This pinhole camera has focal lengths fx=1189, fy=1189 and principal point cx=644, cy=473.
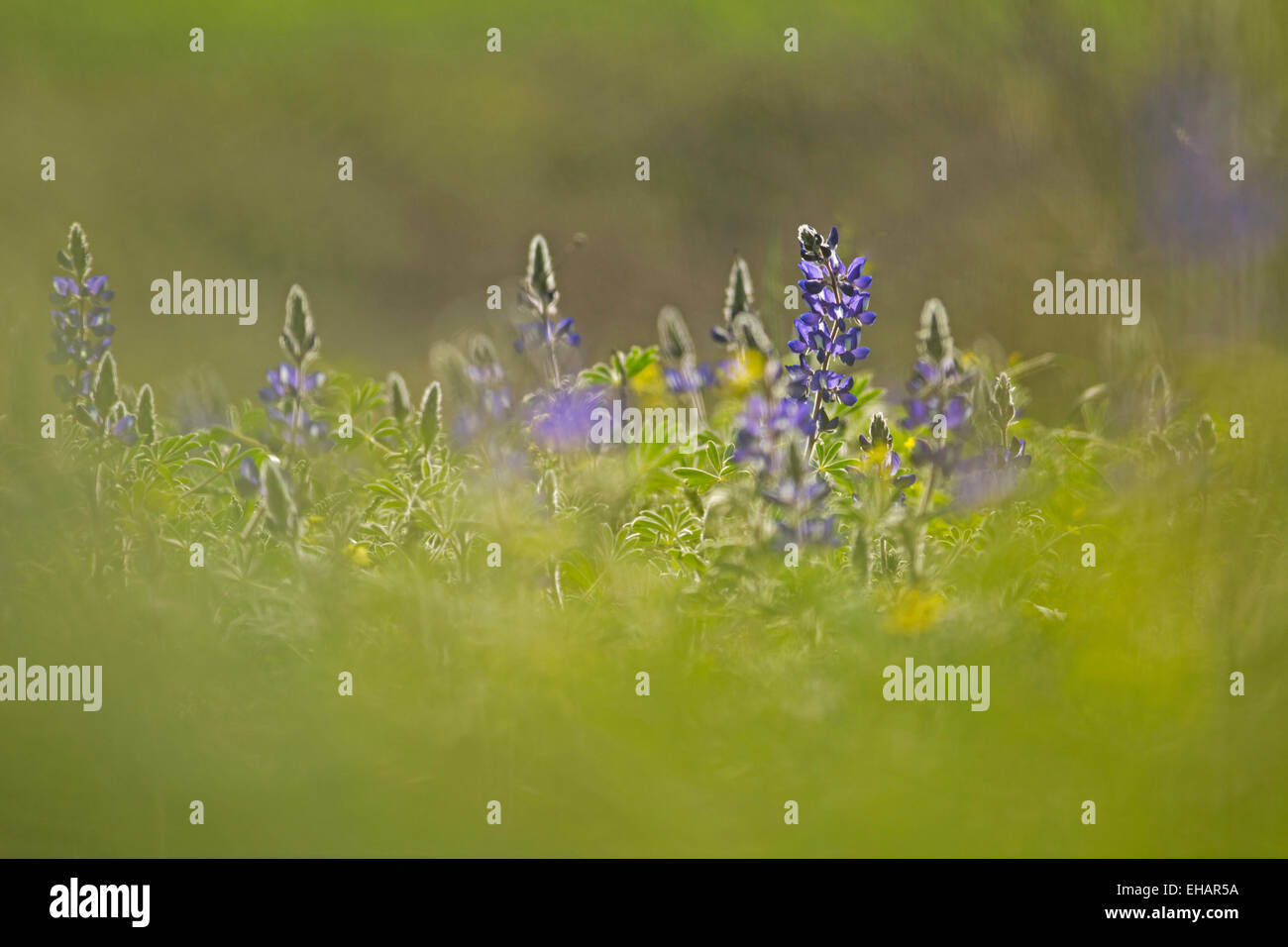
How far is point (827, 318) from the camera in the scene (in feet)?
8.27

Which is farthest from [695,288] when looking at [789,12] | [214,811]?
[214,811]

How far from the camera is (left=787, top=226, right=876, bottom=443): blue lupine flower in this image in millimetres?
2500

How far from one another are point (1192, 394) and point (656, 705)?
120 cm

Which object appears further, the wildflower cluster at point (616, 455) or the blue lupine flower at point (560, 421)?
the blue lupine flower at point (560, 421)

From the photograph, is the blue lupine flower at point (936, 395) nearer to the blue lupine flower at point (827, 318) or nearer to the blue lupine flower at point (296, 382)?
the blue lupine flower at point (827, 318)

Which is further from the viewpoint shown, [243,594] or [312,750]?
[243,594]

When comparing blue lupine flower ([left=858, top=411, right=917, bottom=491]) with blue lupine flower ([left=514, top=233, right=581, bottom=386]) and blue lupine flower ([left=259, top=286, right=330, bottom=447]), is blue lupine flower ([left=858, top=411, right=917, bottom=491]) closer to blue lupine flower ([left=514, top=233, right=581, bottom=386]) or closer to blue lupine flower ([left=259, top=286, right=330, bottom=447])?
blue lupine flower ([left=514, top=233, right=581, bottom=386])

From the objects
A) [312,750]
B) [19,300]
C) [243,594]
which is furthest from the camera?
[19,300]

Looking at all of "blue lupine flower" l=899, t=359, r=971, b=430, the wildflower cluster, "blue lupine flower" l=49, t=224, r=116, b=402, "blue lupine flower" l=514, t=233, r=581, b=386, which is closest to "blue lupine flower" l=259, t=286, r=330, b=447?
the wildflower cluster

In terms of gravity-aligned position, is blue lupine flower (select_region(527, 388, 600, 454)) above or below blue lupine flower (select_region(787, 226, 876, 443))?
below

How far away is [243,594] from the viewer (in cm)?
218

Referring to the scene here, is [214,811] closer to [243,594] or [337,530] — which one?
[243,594]

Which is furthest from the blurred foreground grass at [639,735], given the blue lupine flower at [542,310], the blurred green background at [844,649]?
the blue lupine flower at [542,310]

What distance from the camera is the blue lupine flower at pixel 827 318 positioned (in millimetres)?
2500
